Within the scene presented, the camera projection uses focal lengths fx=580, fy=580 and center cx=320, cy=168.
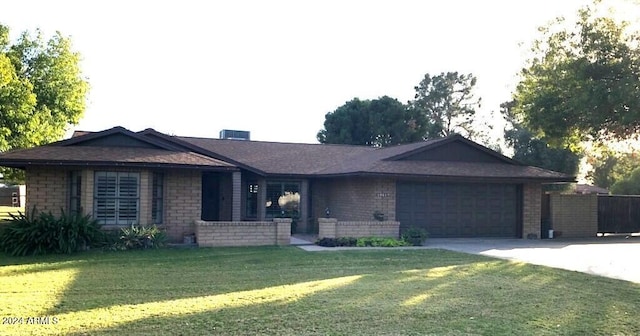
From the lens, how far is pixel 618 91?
15.6m

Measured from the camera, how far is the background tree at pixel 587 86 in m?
16.1

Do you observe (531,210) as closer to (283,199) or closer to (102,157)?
(283,199)

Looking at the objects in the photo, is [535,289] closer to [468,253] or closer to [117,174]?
[468,253]

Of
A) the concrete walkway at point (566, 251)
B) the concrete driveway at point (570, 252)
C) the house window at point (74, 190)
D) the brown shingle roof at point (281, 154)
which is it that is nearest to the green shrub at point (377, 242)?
the concrete walkway at point (566, 251)

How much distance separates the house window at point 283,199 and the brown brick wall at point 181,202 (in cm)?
506

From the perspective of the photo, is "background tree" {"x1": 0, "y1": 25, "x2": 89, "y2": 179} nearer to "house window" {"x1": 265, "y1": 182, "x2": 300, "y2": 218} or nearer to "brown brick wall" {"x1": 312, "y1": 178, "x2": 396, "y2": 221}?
"house window" {"x1": 265, "y1": 182, "x2": 300, "y2": 218}

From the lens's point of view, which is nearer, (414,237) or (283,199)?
(414,237)

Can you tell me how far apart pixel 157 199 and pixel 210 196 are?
510 centimetres

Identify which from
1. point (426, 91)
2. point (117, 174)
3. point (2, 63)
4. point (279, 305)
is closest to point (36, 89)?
point (2, 63)

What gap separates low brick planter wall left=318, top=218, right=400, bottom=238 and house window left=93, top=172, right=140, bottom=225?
5.79 metres

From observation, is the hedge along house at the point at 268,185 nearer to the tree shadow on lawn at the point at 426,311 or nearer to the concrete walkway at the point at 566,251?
the concrete walkway at the point at 566,251

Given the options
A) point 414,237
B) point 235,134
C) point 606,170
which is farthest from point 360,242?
point 606,170

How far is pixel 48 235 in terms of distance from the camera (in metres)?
15.4

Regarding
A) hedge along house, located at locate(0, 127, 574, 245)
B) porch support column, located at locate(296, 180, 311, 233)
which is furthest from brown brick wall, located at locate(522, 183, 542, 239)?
porch support column, located at locate(296, 180, 311, 233)
